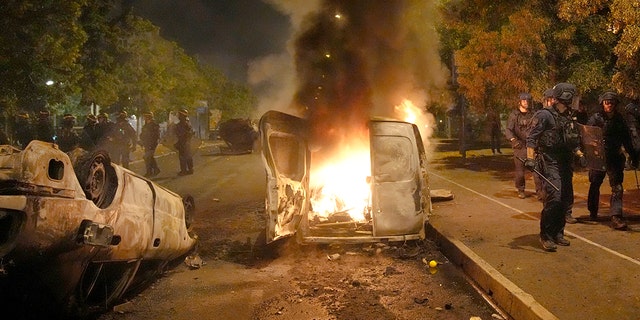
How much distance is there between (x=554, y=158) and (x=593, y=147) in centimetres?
140

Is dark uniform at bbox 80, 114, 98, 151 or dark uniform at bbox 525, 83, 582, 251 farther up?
dark uniform at bbox 80, 114, 98, 151

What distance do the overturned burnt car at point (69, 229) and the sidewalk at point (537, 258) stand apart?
11.1 ft

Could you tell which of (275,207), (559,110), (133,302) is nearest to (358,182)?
(275,207)

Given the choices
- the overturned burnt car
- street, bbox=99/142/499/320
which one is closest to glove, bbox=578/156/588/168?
street, bbox=99/142/499/320

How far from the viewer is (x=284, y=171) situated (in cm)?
711

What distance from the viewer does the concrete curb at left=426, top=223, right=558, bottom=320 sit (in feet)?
14.0

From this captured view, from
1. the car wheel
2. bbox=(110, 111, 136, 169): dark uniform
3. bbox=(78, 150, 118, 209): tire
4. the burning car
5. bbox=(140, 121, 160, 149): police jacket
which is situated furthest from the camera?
bbox=(140, 121, 160, 149): police jacket

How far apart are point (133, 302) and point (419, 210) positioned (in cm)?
358

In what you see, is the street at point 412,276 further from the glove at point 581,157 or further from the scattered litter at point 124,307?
the glove at point 581,157

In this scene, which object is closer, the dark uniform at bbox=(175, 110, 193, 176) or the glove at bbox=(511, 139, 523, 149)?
the glove at bbox=(511, 139, 523, 149)

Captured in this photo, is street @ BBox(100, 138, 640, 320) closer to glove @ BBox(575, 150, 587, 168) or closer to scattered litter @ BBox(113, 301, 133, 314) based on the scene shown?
scattered litter @ BBox(113, 301, 133, 314)

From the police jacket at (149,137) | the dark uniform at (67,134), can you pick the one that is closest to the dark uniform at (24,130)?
the dark uniform at (67,134)

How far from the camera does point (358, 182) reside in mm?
7914

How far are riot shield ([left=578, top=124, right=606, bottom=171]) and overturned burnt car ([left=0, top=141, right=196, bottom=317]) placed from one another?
573 cm
